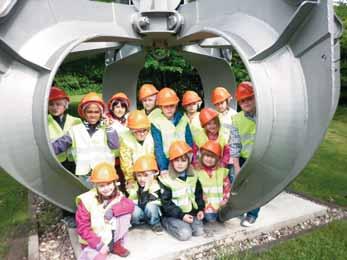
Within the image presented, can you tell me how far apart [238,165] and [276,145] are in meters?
0.97

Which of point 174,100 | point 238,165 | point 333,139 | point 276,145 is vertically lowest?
point 333,139

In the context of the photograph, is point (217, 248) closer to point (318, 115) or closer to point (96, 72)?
point (318, 115)

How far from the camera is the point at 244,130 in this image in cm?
419

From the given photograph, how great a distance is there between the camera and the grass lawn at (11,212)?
4.53 meters

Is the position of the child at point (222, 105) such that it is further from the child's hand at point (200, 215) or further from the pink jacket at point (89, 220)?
the pink jacket at point (89, 220)

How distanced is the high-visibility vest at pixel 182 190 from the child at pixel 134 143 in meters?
0.32

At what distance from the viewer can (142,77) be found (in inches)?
537

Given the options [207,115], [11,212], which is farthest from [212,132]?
[11,212]

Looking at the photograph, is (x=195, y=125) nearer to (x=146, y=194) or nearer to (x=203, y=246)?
(x=146, y=194)

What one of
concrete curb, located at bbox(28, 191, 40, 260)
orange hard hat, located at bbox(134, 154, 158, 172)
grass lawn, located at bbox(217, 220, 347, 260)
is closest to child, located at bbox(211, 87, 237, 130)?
orange hard hat, located at bbox(134, 154, 158, 172)

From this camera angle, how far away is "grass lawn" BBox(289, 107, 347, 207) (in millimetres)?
5695

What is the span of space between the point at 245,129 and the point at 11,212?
3220 millimetres

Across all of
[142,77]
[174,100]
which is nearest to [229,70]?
[174,100]

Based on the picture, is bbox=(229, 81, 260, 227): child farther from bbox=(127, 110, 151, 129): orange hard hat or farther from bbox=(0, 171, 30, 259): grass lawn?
bbox=(0, 171, 30, 259): grass lawn
